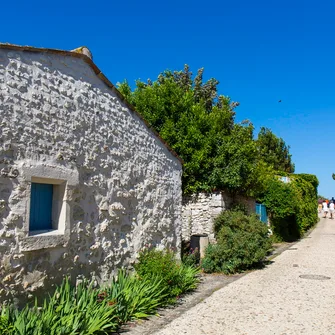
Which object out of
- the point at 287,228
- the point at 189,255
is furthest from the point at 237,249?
the point at 287,228

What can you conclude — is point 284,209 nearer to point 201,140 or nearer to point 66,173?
point 201,140

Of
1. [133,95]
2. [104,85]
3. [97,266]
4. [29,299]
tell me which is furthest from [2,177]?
[133,95]

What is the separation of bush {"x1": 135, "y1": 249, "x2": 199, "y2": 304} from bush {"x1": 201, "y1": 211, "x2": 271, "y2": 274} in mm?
2117

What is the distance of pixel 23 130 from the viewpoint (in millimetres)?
4773

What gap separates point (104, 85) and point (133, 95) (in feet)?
25.2

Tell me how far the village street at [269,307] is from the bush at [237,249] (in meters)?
0.45

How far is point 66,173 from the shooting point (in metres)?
5.39

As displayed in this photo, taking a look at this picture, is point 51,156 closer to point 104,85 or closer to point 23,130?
point 23,130

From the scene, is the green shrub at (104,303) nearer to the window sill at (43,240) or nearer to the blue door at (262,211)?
the window sill at (43,240)

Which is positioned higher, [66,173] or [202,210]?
[66,173]

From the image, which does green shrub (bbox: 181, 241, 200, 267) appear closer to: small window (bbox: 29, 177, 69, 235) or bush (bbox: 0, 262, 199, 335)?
bush (bbox: 0, 262, 199, 335)

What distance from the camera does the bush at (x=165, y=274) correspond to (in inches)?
248

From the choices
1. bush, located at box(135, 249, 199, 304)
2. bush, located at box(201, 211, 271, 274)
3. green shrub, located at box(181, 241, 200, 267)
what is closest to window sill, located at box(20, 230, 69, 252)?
bush, located at box(135, 249, 199, 304)

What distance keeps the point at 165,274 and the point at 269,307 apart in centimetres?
194
